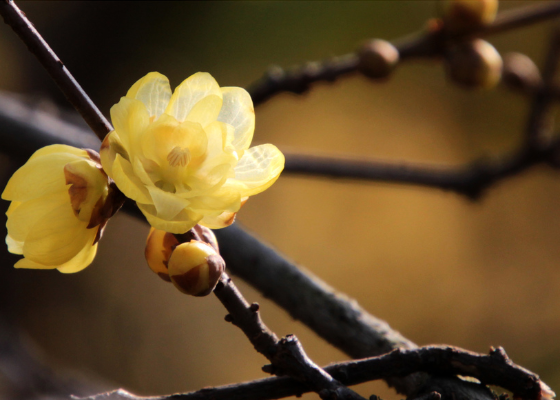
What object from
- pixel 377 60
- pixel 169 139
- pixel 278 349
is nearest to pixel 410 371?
pixel 278 349

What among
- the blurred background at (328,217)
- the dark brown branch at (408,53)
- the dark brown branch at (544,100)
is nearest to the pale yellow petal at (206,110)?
the dark brown branch at (408,53)

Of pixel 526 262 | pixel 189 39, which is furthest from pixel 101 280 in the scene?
pixel 526 262

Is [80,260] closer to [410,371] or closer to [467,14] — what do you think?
[410,371]

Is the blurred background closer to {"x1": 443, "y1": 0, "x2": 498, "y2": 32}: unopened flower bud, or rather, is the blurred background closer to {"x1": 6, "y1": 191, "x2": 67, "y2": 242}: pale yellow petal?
{"x1": 443, "y1": 0, "x2": 498, "y2": 32}: unopened flower bud

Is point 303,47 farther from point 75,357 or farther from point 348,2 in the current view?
point 75,357

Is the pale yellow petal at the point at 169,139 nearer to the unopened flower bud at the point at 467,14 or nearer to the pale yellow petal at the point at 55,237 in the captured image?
the pale yellow petal at the point at 55,237
